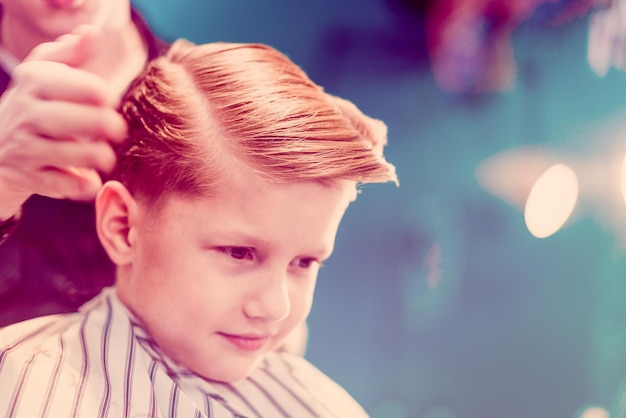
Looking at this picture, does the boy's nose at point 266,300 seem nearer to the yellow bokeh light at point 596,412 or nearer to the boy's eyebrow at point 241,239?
the boy's eyebrow at point 241,239

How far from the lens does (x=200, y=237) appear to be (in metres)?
0.80

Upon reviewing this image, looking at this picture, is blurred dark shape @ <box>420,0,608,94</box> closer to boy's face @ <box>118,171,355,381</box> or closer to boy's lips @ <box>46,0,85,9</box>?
boy's face @ <box>118,171,355,381</box>

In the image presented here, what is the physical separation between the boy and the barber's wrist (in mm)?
113

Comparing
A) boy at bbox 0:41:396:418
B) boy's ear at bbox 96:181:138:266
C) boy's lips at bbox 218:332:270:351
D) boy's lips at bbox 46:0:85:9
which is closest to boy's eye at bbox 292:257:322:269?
boy at bbox 0:41:396:418

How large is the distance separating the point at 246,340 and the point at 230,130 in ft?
0.98

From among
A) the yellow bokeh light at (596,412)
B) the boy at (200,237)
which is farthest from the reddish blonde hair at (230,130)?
the yellow bokeh light at (596,412)

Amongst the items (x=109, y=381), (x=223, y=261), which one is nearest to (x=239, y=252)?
(x=223, y=261)

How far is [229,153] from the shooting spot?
803 mm

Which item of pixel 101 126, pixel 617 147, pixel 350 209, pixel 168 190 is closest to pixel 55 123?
pixel 101 126

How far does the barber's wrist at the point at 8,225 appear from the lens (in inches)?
32.5

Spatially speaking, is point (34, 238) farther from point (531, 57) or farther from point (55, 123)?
point (531, 57)

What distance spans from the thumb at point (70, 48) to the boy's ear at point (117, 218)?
175 mm

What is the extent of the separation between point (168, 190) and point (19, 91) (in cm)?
23

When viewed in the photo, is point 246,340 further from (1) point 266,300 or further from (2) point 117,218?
(2) point 117,218
